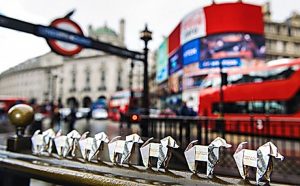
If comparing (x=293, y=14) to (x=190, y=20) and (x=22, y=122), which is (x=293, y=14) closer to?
(x=190, y=20)

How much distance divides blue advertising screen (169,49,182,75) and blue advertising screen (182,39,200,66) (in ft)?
3.27

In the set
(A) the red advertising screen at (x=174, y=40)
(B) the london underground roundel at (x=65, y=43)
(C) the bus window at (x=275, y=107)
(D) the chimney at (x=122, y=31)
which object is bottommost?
(C) the bus window at (x=275, y=107)

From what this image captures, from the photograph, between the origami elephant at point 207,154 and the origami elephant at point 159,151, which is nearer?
the origami elephant at point 207,154

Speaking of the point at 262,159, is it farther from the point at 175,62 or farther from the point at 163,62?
the point at 163,62

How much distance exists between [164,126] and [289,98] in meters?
6.07

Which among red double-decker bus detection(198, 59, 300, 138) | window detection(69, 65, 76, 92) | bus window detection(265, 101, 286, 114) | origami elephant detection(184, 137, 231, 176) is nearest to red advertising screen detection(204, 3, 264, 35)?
red double-decker bus detection(198, 59, 300, 138)

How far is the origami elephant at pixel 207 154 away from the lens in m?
1.08

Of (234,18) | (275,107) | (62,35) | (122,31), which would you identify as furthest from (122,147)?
(122,31)

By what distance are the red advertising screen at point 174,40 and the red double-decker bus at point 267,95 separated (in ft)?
58.5

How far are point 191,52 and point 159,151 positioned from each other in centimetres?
2609

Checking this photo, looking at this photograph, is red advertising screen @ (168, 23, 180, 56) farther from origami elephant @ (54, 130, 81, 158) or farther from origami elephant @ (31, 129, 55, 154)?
origami elephant @ (54, 130, 81, 158)

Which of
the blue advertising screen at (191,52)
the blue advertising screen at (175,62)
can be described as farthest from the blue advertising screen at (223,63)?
the blue advertising screen at (175,62)

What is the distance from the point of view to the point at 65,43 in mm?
6215

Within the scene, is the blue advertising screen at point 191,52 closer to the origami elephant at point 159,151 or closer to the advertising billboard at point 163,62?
the advertising billboard at point 163,62
